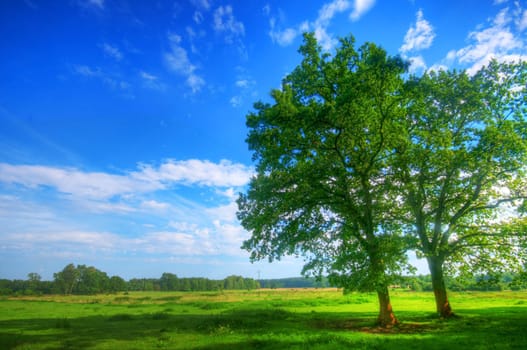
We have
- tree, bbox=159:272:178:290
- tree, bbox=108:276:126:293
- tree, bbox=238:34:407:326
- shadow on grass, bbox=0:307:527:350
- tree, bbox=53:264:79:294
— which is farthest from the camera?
tree, bbox=159:272:178:290

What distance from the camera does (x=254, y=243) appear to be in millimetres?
23828

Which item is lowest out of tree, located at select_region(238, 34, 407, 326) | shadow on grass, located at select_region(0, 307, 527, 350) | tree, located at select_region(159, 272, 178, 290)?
tree, located at select_region(159, 272, 178, 290)

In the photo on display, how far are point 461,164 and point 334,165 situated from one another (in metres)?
10.5

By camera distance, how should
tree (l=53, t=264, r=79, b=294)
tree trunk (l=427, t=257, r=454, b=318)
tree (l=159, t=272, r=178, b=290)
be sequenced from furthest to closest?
tree (l=159, t=272, r=178, b=290), tree (l=53, t=264, r=79, b=294), tree trunk (l=427, t=257, r=454, b=318)

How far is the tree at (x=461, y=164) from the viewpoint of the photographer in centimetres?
2248

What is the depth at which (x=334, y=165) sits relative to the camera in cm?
2269

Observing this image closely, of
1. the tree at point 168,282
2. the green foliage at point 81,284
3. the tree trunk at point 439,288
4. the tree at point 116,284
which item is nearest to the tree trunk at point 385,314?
the tree trunk at point 439,288

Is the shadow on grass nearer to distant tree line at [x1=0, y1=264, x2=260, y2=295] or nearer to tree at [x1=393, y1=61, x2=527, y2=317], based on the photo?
tree at [x1=393, y1=61, x2=527, y2=317]

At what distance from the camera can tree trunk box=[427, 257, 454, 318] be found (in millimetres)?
24422

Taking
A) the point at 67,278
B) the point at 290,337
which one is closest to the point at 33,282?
the point at 67,278

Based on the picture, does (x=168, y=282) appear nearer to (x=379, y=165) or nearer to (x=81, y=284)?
(x=81, y=284)

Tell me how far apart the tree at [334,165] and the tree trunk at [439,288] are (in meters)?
4.96

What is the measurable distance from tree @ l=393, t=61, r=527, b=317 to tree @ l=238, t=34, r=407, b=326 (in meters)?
3.06

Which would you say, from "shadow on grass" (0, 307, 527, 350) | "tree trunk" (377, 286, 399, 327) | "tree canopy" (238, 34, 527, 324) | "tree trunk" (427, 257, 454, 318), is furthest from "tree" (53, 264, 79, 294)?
"tree trunk" (427, 257, 454, 318)
